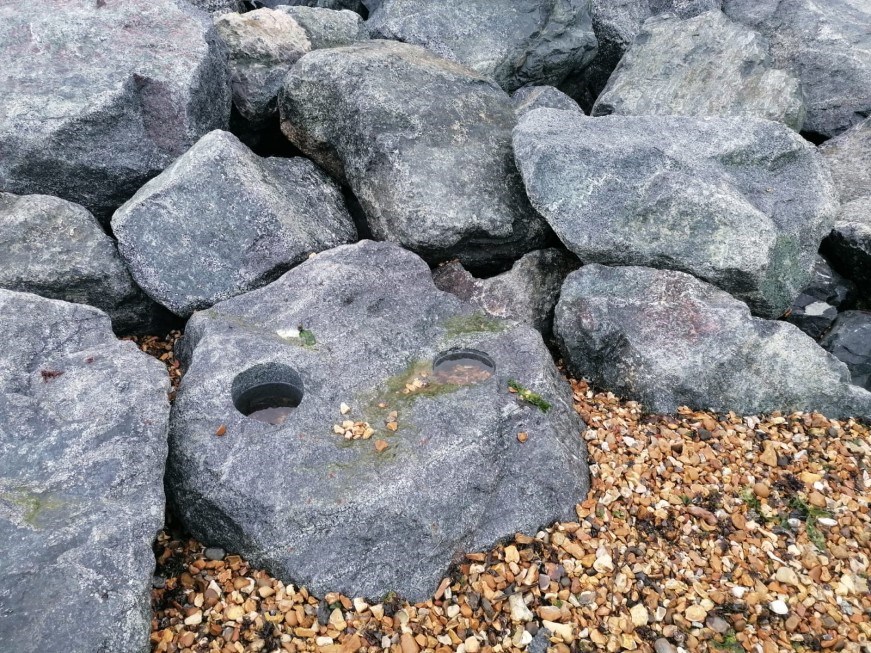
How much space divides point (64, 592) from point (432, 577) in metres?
1.58

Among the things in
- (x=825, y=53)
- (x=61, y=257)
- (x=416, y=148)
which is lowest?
(x=61, y=257)

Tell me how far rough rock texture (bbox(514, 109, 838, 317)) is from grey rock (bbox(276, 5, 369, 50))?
2.44 metres

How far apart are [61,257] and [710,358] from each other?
4312 mm

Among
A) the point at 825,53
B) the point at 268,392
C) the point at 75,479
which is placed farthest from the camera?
the point at 825,53

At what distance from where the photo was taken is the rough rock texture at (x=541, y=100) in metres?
6.29

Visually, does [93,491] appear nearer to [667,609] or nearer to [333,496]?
[333,496]

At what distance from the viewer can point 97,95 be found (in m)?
4.97

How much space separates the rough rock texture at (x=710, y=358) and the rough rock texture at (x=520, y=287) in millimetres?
592

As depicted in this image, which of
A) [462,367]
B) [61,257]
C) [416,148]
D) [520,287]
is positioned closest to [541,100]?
[416,148]

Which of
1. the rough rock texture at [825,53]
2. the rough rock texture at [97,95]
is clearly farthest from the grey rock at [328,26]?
the rough rock texture at [825,53]

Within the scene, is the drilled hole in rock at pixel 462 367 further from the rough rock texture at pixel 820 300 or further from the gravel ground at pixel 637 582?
the rough rock texture at pixel 820 300

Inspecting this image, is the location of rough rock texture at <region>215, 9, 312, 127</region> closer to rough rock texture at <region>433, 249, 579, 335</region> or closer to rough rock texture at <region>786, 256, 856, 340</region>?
rough rock texture at <region>433, 249, 579, 335</region>

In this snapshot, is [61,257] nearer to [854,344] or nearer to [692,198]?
[692,198]

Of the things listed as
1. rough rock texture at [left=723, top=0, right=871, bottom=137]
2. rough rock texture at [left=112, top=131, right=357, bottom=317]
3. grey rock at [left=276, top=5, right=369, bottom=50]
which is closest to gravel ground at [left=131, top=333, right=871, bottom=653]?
rough rock texture at [left=112, top=131, right=357, bottom=317]
